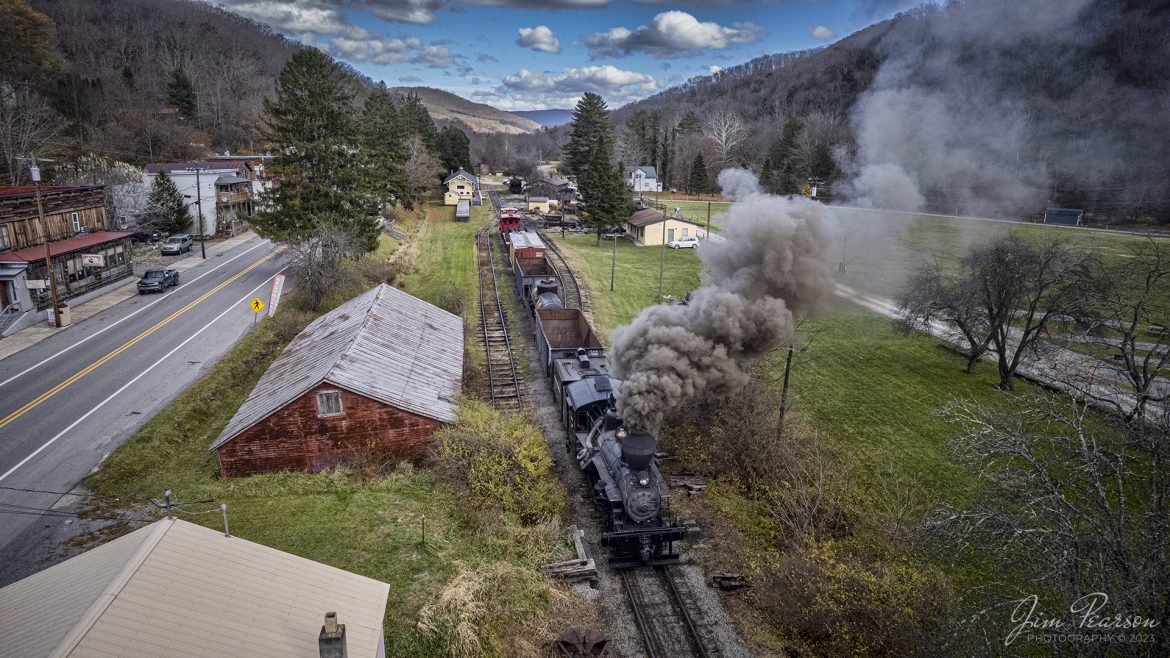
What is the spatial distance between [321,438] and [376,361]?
10.8 feet

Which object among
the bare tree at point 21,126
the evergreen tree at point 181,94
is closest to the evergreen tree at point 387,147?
the bare tree at point 21,126

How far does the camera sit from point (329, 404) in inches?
734

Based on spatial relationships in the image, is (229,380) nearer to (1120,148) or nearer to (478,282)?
(478,282)

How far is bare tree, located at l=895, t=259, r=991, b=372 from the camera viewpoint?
92.3 ft

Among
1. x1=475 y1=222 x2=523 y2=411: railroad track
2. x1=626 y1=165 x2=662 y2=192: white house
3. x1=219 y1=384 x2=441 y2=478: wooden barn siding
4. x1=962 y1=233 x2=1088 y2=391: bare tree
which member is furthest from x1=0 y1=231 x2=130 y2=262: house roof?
x1=626 y1=165 x2=662 y2=192: white house

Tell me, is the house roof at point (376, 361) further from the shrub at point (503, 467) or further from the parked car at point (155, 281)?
the parked car at point (155, 281)

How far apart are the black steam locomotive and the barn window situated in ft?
23.2

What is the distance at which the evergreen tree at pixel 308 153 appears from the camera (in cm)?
3597

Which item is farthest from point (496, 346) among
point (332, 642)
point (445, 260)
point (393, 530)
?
point (332, 642)

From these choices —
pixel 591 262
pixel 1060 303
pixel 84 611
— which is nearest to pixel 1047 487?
pixel 84 611

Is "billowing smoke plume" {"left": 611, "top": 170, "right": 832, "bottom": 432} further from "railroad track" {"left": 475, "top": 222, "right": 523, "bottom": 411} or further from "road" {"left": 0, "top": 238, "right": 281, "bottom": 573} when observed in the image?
"road" {"left": 0, "top": 238, "right": 281, "bottom": 573}

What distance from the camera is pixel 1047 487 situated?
32.9ft

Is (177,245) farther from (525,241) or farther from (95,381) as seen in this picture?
(95,381)

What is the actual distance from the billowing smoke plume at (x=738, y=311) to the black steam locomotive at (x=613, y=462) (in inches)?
42.4
